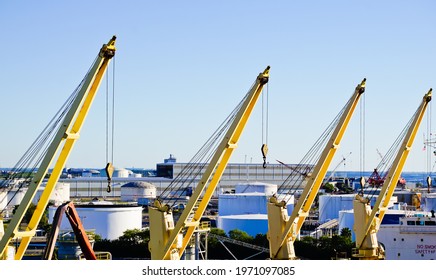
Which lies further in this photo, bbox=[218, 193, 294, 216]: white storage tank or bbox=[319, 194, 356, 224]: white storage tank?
bbox=[319, 194, 356, 224]: white storage tank

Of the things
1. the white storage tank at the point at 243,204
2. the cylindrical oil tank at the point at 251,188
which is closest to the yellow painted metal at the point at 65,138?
the white storage tank at the point at 243,204

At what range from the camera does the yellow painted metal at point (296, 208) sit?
74.3 feet

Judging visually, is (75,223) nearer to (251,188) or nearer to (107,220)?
(107,220)

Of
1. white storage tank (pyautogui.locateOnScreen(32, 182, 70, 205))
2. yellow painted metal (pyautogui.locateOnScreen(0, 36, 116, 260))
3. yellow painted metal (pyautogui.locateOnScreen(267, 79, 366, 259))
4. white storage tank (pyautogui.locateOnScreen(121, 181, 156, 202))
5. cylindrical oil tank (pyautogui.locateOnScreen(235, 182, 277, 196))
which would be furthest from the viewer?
white storage tank (pyautogui.locateOnScreen(121, 181, 156, 202))

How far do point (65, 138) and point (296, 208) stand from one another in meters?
9.42

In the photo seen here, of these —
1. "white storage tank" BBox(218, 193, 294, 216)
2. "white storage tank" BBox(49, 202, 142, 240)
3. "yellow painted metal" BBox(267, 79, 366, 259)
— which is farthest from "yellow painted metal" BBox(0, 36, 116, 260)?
"white storage tank" BBox(218, 193, 294, 216)

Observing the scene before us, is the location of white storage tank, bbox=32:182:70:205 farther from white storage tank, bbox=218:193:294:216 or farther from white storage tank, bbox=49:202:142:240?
white storage tank, bbox=49:202:142:240

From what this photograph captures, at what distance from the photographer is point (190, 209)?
20031 millimetres

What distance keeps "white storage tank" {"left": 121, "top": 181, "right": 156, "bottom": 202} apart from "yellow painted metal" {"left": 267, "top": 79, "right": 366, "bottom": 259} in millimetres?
Answer: 60020

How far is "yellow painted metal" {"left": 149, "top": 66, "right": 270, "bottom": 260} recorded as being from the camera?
19797 mm

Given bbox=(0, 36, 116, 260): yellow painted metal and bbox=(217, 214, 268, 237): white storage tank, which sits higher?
bbox=(0, 36, 116, 260): yellow painted metal

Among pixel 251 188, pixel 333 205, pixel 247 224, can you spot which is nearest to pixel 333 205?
pixel 333 205

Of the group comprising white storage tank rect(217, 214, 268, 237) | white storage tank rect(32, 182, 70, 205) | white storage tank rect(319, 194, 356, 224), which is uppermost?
white storage tank rect(32, 182, 70, 205)
